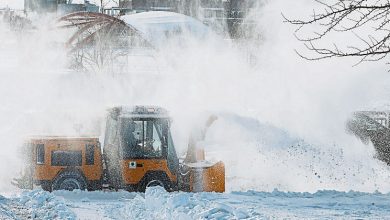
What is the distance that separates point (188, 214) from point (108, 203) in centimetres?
430

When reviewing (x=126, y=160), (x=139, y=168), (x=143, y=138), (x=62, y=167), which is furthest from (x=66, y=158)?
(x=143, y=138)

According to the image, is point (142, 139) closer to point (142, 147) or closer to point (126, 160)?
point (142, 147)

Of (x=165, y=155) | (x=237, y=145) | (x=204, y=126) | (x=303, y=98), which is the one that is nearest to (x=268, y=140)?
(x=237, y=145)

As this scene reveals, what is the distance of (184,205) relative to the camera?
1137cm

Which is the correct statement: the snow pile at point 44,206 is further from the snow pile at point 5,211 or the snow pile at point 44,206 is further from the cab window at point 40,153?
the cab window at point 40,153

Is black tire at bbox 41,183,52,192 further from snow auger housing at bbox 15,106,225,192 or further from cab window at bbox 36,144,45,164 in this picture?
cab window at bbox 36,144,45,164

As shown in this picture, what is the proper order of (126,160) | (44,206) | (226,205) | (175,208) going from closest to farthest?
(226,205) < (175,208) < (44,206) < (126,160)

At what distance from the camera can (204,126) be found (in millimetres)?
17656

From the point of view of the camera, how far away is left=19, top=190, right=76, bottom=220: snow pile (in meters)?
12.3

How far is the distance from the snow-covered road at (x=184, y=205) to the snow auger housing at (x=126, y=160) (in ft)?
1.65

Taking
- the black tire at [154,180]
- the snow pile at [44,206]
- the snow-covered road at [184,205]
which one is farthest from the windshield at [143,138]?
the snow pile at [44,206]

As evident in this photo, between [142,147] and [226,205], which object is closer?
[226,205]

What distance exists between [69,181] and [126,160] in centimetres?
139

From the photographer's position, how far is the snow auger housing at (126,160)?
51.7 ft
